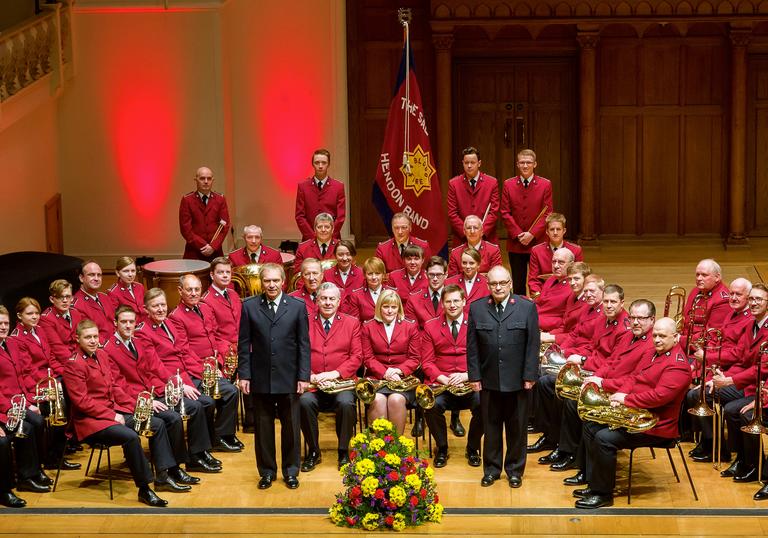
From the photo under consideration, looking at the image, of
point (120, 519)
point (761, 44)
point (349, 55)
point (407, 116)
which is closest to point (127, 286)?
point (120, 519)

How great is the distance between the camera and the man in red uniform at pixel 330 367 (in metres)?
8.89

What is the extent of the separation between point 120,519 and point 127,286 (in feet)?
8.78

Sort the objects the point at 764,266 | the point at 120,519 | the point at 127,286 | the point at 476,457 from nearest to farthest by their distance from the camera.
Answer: the point at 120,519
the point at 476,457
the point at 127,286
the point at 764,266

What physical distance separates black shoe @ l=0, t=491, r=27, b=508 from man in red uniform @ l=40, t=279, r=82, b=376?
127 centimetres

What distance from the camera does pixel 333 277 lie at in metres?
10.4

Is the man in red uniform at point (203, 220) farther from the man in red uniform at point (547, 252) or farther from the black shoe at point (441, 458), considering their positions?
the black shoe at point (441, 458)

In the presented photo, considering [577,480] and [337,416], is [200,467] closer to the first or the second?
[337,416]

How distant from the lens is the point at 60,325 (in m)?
9.40

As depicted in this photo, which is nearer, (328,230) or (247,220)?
(328,230)

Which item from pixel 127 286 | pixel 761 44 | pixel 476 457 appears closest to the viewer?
pixel 476 457

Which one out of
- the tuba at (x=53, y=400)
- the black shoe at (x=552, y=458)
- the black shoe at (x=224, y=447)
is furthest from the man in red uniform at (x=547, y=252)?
the tuba at (x=53, y=400)

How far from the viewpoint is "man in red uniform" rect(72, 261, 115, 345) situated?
9.84m

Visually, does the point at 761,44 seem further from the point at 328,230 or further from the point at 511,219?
the point at 328,230

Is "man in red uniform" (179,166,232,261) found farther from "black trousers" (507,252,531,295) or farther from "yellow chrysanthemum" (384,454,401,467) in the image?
"yellow chrysanthemum" (384,454,401,467)
